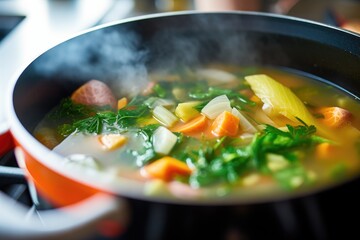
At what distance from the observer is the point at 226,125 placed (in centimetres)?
120

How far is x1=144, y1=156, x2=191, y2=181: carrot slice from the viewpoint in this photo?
3.27ft

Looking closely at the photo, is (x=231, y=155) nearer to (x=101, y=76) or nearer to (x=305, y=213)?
(x=305, y=213)

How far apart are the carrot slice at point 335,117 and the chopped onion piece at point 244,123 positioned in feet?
0.74

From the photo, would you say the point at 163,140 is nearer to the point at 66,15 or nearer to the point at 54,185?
the point at 54,185

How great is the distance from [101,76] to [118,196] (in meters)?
0.84

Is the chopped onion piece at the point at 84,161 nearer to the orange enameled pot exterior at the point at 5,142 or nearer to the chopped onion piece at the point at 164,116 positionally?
the orange enameled pot exterior at the point at 5,142

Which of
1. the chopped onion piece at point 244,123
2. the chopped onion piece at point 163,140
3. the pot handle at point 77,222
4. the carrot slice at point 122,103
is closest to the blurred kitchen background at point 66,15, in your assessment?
the carrot slice at point 122,103

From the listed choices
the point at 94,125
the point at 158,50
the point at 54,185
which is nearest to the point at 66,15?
the point at 158,50

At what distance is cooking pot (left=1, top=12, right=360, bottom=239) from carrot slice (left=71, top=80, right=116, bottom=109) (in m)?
0.06

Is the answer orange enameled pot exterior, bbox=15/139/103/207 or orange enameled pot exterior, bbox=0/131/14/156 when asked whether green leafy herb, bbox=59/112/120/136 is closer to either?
orange enameled pot exterior, bbox=0/131/14/156

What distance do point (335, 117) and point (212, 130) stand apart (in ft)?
1.13

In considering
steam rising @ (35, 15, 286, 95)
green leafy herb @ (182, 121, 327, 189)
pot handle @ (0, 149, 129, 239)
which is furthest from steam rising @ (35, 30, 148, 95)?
pot handle @ (0, 149, 129, 239)

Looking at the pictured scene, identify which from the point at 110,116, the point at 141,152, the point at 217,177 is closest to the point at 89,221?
the point at 217,177

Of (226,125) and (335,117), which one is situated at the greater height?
(335,117)
